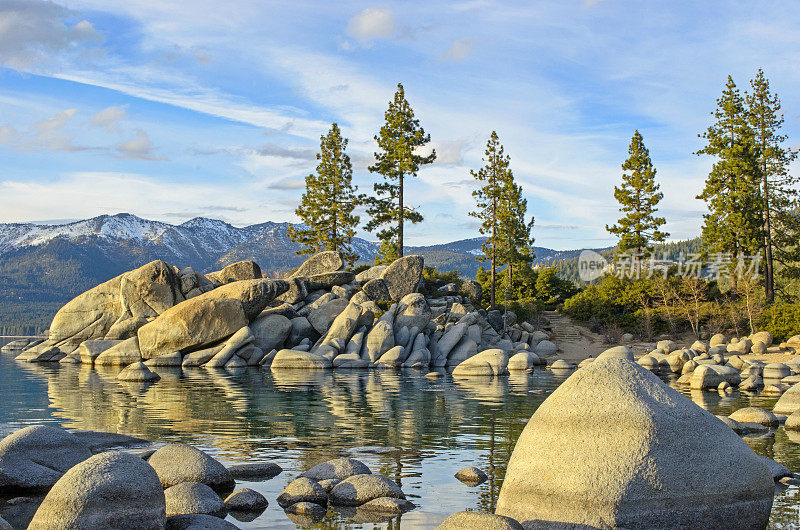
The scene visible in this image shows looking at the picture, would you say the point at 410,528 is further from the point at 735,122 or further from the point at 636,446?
the point at 735,122

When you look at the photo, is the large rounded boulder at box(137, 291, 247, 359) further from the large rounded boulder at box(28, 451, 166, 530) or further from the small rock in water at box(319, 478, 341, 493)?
the large rounded boulder at box(28, 451, 166, 530)

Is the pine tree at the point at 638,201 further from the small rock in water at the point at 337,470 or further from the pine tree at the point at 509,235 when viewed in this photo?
the small rock in water at the point at 337,470

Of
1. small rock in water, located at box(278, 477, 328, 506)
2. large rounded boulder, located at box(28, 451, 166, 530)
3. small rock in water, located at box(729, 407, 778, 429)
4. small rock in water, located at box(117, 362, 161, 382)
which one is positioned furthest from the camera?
small rock in water, located at box(117, 362, 161, 382)

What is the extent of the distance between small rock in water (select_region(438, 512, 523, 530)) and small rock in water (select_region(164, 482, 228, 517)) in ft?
12.0

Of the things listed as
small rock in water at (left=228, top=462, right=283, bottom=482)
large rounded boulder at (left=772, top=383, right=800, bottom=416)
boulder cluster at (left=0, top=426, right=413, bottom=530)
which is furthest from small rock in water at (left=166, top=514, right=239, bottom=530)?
large rounded boulder at (left=772, top=383, right=800, bottom=416)

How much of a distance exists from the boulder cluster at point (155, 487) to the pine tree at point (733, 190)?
47496 mm

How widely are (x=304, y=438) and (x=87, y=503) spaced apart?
336 inches

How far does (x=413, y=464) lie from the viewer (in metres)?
13.1

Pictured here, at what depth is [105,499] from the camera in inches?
307

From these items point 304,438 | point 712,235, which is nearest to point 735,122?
point 712,235

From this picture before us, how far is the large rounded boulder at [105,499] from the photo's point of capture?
7660 mm

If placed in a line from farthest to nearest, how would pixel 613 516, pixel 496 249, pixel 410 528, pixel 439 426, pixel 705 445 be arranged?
pixel 496 249
pixel 439 426
pixel 410 528
pixel 705 445
pixel 613 516

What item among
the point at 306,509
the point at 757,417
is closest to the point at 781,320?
the point at 757,417

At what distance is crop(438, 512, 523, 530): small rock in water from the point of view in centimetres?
738
